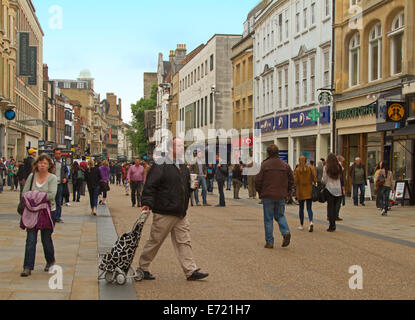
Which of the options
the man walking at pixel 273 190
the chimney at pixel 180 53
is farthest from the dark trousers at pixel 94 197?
the chimney at pixel 180 53

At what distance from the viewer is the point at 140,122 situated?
4537 inches

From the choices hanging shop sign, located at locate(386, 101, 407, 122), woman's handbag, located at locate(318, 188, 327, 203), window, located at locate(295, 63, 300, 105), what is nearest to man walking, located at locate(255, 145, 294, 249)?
woman's handbag, located at locate(318, 188, 327, 203)

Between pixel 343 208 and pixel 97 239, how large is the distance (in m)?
11.7

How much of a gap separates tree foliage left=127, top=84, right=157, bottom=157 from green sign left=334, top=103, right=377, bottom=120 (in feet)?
276

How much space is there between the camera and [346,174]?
2906 cm

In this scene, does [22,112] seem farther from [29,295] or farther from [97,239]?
[29,295]

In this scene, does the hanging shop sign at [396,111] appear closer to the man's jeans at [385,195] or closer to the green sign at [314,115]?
the man's jeans at [385,195]

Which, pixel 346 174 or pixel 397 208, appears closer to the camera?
pixel 397 208

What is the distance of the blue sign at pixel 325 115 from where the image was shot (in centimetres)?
3058

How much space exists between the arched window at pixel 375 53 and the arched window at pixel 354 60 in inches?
54.6

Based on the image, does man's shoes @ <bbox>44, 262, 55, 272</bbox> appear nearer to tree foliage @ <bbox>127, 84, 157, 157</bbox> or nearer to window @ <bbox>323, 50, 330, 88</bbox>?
window @ <bbox>323, 50, 330, 88</bbox>

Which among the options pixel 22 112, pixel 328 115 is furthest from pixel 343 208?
pixel 22 112

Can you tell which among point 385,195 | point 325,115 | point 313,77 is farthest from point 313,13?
point 385,195

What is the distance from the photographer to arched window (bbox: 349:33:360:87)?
28188 mm
